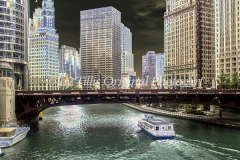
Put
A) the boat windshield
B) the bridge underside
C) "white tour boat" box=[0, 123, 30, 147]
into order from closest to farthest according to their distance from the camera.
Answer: "white tour boat" box=[0, 123, 30, 147]
the boat windshield
the bridge underside

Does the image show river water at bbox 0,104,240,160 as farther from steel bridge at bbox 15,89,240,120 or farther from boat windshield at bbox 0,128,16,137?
steel bridge at bbox 15,89,240,120

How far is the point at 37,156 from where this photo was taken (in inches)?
2180

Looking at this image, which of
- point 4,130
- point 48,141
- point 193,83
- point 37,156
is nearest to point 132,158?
point 37,156

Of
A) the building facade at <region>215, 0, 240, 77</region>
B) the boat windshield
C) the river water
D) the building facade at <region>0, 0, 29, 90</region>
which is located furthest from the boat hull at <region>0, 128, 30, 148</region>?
the building facade at <region>215, 0, 240, 77</region>

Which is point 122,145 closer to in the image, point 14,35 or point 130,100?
point 130,100

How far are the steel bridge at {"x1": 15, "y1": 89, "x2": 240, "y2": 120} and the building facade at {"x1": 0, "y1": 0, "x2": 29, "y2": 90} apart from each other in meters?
34.2

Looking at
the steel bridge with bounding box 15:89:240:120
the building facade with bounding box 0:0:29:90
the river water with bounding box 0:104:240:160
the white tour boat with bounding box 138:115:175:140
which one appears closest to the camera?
the river water with bounding box 0:104:240:160

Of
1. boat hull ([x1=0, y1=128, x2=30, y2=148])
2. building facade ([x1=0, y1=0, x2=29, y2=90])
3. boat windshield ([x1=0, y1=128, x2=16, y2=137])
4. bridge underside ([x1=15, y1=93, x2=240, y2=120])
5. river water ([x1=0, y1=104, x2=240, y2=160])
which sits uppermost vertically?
building facade ([x1=0, y1=0, x2=29, y2=90])

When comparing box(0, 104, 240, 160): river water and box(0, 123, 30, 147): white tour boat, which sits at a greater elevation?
box(0, 123, 30, 147): white tour boat

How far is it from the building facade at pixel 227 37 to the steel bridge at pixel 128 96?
80111mm

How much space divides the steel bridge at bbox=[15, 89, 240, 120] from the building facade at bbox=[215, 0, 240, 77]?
80.1 m

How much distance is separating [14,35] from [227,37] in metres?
121

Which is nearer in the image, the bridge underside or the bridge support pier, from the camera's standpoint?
the bridge support pier

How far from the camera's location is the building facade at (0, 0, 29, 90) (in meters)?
118
